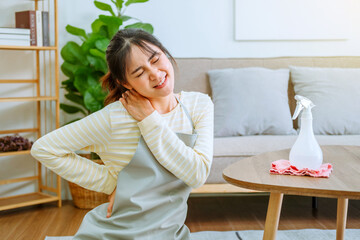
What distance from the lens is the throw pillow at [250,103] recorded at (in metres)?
3.05

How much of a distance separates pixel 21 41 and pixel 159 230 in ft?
7.37

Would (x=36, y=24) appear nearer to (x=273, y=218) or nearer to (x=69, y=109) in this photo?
(x=69, y=109)

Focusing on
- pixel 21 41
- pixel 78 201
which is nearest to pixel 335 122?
pixel 78 201

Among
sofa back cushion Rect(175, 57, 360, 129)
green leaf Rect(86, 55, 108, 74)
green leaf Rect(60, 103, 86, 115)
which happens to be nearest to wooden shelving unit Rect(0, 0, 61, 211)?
green leaf Rect(60, 103, 86, 115)

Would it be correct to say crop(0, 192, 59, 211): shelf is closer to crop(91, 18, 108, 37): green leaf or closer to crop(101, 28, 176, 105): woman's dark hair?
crop(91, 18, 108, 37): green leaf

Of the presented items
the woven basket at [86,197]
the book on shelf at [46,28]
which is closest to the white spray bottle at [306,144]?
the woven basket at [86,197]

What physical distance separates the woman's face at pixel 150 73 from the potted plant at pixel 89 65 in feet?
6.20

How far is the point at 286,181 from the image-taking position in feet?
4.52

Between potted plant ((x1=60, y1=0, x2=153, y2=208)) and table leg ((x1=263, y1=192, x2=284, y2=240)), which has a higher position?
potted plant ((x1=60, y1=0, x2=153, y2=208))

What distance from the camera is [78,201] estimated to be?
10.4 ft

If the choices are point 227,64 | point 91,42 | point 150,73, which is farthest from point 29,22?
point 150,73

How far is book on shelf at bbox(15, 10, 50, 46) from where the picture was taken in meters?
3.12

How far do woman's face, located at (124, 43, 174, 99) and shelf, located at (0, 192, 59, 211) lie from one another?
2.14 m

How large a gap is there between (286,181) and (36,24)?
7.60 feet
